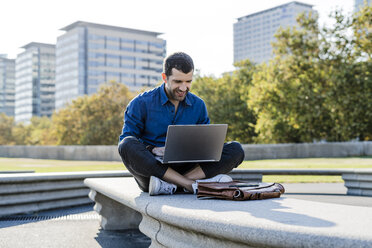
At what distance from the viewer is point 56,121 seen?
171 ft

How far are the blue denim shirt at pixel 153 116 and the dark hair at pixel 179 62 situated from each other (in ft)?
1.07

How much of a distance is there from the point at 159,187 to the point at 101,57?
15185cm

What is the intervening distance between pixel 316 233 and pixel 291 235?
11cm

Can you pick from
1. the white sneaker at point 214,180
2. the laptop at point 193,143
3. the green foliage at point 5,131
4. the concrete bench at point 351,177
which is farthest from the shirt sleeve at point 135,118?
the green foliage at point 5,131

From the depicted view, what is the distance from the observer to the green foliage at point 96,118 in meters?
48.3

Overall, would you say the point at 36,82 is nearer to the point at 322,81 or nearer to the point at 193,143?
the point at 322,81

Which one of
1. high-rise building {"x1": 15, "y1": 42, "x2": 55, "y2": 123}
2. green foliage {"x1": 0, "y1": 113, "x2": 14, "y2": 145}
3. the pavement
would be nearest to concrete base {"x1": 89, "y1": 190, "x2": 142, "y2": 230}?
the pavement

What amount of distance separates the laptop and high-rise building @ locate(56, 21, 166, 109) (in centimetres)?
14539

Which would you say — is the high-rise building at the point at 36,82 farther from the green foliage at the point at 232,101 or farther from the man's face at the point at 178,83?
the man's face at the point at 178,83

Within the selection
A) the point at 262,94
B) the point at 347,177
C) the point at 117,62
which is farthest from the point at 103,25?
the point at 347,177

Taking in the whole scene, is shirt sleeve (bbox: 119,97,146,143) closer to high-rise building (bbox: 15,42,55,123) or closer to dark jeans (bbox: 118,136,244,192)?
dark jeans (bbox: 118,136,244,192)

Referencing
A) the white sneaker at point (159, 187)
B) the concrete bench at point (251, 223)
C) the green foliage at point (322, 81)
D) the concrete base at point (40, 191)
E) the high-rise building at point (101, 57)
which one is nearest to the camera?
the concrete bench at point (251, 223)

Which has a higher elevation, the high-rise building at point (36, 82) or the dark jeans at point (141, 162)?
the high-rise building at point (36, 82)

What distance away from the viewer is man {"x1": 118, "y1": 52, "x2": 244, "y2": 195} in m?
4.12
